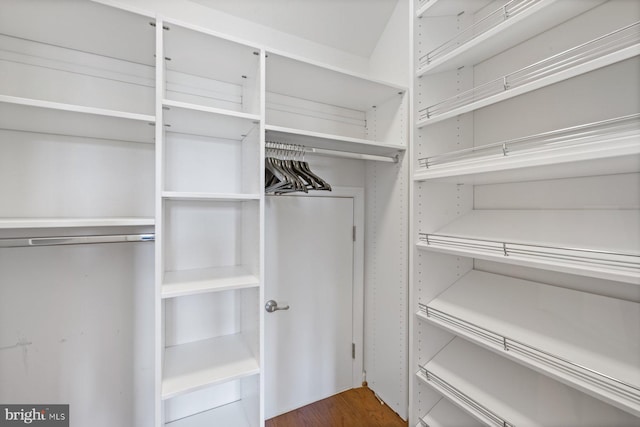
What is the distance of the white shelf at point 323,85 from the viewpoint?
1389mm

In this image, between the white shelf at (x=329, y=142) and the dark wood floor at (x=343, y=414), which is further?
the dark wood floor at (x=343, y=414)

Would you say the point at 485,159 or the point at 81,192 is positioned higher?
the point at 485,159

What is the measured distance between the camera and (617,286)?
38.4 inches

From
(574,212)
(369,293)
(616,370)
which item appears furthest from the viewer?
(369,293)

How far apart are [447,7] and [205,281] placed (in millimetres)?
1795

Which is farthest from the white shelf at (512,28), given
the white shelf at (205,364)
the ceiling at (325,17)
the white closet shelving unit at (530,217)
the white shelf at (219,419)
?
the white shelf at (219,419)

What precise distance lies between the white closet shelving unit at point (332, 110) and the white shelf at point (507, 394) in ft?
3.92

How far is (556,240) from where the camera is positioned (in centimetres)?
100

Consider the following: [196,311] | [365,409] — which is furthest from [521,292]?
[196,311]

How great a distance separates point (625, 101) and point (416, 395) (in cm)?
A: 155

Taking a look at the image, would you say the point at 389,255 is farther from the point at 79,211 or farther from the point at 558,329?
the point at 79,211

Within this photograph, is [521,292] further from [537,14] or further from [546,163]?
[537,14]

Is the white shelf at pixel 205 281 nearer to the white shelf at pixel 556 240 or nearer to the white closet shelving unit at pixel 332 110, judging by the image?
the white closet shelving unit at pixel 332 110

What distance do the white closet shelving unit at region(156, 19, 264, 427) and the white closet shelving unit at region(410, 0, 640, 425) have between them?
842 mm
